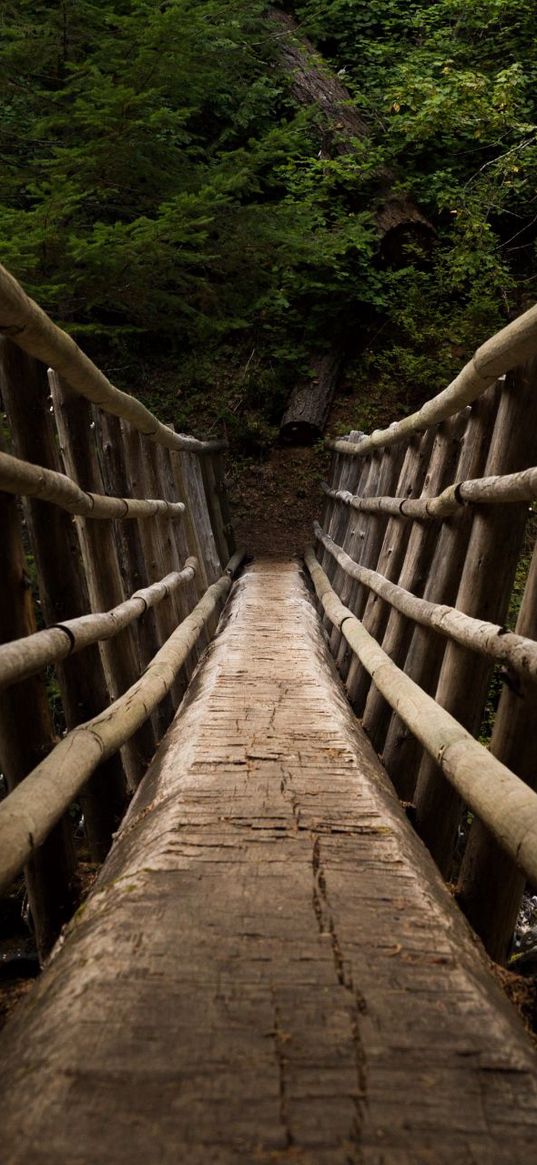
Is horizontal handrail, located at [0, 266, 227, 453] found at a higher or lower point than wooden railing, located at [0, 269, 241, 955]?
higher

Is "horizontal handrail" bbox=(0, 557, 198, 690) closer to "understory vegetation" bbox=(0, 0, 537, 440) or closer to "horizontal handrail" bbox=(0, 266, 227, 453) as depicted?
"horizontal handrail" bbox=(0, 266, 227, 453)

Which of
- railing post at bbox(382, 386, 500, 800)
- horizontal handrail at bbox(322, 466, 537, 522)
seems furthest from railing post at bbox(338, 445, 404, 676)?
railing post at bbox(382, 386, 500, 800)

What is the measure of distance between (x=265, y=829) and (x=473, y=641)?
2.70ft

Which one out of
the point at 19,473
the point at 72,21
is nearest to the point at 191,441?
the point at 72,21

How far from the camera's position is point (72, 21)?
5367 millimetres

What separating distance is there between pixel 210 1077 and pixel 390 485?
4.18 m

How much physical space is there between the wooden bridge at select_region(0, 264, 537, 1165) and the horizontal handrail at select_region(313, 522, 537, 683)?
1 centimetres

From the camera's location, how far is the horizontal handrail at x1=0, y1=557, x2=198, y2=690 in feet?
5.31

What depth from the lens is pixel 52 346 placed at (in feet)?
7.47

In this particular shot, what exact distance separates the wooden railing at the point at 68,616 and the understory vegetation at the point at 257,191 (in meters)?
1.98

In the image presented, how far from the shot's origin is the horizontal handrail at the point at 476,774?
4.58 feet

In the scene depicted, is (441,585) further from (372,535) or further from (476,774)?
(372,535)

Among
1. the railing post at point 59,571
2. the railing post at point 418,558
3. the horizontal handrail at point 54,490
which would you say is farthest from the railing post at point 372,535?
the railing post at point 59,571

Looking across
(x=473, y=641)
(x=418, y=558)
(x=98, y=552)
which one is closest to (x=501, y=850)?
(x=473, y=641)
